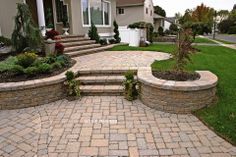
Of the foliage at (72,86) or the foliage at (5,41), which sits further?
the foliage at (5,41)

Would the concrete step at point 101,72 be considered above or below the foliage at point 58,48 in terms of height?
below

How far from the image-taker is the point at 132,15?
80.0ft

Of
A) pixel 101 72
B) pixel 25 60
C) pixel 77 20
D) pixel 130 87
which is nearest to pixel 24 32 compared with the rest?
pixel 25 60

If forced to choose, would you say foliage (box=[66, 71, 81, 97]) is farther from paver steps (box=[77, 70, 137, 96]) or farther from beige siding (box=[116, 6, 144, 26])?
beige siding (box=[116, 6, 144, 26])

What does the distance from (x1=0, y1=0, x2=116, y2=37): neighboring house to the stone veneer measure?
187 inches

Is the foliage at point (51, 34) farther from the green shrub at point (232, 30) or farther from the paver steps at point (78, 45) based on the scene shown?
the green shrub at point (232, 30)

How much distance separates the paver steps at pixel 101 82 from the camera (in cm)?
539

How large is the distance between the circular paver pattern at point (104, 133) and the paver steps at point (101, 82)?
1.87ft

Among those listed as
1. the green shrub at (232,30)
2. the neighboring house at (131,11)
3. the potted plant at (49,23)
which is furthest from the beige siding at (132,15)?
the green shrub at (232,30)

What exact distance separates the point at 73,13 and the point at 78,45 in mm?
2137

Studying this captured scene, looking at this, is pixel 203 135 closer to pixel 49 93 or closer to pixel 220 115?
pixel 220 115

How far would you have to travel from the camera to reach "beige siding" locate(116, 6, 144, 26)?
78.9 ft

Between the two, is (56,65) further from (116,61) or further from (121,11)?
(121,11)

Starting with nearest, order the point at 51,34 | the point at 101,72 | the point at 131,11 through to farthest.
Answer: the point at 101,72 → the point at 51,34 → the point at 131,11
